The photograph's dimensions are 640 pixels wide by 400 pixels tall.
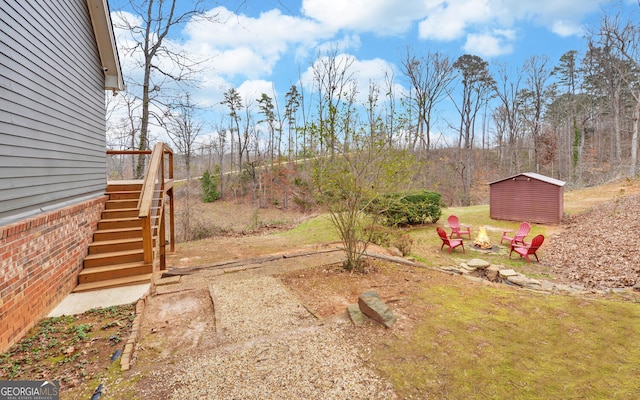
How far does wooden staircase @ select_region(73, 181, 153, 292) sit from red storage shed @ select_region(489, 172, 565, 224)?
1532 centimetres

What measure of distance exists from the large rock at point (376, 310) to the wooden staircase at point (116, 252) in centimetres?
358

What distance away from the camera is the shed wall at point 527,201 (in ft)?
43.1

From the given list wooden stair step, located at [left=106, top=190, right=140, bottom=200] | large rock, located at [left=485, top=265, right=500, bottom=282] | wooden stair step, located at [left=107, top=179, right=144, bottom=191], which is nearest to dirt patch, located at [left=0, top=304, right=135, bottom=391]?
wooden stair step, located at [left=106, top=190, right=140, bottom=200]

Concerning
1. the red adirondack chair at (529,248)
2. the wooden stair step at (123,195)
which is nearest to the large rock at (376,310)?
the wooden stair step at (123,195)

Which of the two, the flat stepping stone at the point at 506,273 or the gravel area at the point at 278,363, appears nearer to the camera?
the gravel area at the point at 278,363

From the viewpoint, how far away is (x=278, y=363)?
2.77 metres

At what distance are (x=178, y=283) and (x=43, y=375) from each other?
236 centimetres

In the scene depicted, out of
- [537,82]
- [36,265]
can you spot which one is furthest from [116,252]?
[537,82]

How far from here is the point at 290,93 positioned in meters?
28.5

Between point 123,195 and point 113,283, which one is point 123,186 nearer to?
point 123,195

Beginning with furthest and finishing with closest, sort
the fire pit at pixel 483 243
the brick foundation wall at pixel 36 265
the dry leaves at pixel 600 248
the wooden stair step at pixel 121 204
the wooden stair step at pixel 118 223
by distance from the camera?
the fire pit at pixel 483 243, the dry leaves at pixel 600 248, the wooden stair step at pixel 121 204, the wooden stair step at pixel 118 223, the brick foundation wall at pixel 36 265

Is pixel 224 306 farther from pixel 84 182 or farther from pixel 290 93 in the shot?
pixel 290 93

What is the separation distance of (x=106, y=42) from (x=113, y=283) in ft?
16.8

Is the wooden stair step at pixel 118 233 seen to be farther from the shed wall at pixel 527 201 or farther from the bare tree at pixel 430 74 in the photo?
the bare tree at pixel 430 74
